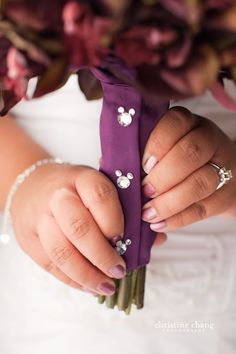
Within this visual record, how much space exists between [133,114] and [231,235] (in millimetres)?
293

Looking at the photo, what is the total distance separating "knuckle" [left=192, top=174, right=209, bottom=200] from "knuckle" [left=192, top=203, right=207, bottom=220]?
0.03 m

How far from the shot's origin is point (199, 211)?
1.91ft

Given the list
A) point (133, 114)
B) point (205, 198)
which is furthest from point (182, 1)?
point (205, 198)

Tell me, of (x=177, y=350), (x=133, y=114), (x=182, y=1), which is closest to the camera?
(x=182, y=1)

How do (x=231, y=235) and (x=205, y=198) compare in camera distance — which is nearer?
(x=205, y=198)

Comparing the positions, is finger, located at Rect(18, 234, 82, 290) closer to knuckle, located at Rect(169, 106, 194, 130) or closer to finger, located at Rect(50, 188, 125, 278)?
finger, located at Rect(50, 188, 125, 278)

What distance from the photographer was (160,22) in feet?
1.07

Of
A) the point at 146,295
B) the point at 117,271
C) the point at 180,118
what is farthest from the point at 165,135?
the point at 146,295

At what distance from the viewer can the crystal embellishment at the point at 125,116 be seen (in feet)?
1.65

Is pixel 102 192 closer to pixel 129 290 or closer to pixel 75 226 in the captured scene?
pixel 75 226

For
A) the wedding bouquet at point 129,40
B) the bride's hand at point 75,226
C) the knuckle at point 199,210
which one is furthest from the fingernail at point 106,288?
the wedding bouquet at point 129,40

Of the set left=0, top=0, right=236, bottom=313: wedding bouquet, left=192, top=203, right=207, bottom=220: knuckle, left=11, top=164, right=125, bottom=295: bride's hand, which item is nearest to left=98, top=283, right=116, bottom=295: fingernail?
left=11, top=164, right=125, bottom=295: bride's hand

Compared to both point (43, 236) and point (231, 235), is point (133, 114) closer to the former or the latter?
point (43, 236)

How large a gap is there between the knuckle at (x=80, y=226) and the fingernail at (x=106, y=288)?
0.06 m
